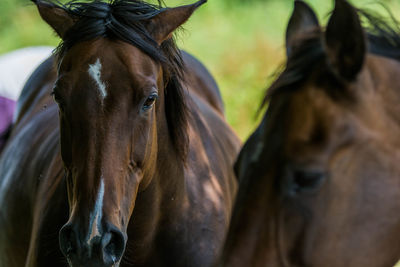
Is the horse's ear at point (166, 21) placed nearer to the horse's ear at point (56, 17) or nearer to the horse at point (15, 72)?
the horse's ear at point (56, 17)

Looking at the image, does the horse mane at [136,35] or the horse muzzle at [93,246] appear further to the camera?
the horse mane at [136,35]

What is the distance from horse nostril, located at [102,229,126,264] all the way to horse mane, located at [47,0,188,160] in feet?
2.18

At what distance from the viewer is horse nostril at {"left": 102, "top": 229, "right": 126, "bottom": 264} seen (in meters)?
2.47

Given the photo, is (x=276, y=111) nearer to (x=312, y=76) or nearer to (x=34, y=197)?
(x=312, y=76)

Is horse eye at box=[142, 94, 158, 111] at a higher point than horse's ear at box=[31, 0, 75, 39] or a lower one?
lower

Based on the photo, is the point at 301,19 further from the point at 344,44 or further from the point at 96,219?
the point at 96,219

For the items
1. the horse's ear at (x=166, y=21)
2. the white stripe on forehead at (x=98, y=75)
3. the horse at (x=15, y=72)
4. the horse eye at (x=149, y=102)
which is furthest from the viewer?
the horse at (x=15, y=72)

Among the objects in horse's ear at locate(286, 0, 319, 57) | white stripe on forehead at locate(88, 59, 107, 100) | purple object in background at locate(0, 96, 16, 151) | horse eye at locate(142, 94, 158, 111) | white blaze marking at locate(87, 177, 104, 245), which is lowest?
purple object in background at locate(0, 96, 16, 151)

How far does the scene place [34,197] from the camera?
3.44 meters

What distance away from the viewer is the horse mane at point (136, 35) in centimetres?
273

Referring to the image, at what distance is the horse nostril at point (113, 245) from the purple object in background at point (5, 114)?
→ 2234mm

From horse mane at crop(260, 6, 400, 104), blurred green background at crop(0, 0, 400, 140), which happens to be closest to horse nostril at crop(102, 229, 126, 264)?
horse mane at crop(260, 6, 400, 104)

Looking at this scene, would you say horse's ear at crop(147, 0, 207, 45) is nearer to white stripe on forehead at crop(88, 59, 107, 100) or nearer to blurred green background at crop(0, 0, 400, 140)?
white stripe on forehead at crop(88, 59, 107, 100)

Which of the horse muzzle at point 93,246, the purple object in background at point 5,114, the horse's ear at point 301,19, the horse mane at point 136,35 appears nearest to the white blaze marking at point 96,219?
the horse muzzle at point 93,246
